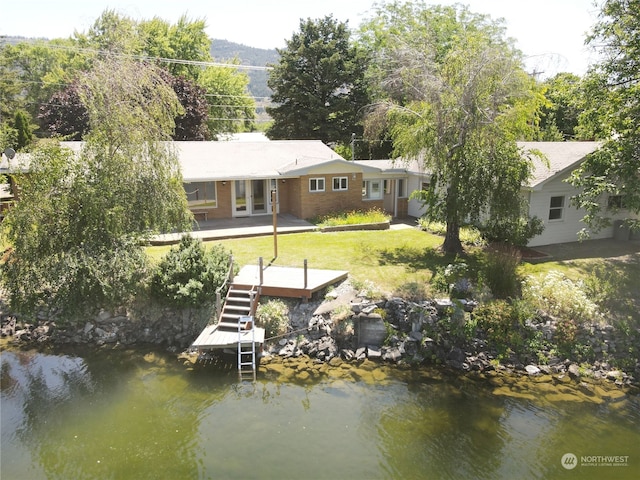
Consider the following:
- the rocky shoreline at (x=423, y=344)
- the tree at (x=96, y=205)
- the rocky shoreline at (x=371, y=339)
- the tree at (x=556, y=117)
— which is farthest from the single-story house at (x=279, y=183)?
the rocky shoreline at (x=423, y=344)

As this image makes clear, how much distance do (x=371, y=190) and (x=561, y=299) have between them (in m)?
13.0

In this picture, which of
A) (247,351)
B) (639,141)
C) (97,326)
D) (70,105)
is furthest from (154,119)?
(70,105)

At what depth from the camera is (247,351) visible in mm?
12695

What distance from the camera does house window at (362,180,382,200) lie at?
24812 millimetres

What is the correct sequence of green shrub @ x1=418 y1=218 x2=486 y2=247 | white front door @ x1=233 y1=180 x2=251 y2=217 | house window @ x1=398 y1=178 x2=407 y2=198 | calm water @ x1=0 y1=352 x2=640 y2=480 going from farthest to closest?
1. house window @ x1=398 y1=178 x2=407 y2=198
2. white front door @ x1=233 y1=180 x2=251 y2=217
3. green shrub @ x1=418 y1=218 x2=486 y2=247
4. calm water @ x1=0 y1=352 x2=640 y2=480

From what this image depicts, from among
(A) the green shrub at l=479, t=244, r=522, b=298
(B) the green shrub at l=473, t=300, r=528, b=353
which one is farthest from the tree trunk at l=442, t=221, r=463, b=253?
(B) the green shrub at l=473, t=300, r=528, b=353

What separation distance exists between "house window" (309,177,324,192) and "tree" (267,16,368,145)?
13269 mm

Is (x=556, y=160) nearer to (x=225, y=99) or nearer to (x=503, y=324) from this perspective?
(x=503, y=324)

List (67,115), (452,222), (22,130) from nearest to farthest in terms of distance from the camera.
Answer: (452,222), (67,115), (22,130)

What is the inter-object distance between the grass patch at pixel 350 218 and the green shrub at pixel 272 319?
8.48 meters

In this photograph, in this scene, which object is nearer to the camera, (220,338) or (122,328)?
(220,338)

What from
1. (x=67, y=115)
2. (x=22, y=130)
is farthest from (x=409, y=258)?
(x=22, y=130)

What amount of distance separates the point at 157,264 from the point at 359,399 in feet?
25.3

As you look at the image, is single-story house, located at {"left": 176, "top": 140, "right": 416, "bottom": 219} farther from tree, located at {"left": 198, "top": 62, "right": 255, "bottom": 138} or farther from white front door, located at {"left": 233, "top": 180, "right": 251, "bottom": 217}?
tree, located at {"left": 198, "top": 62, "right": 255, "bottom": 138}
